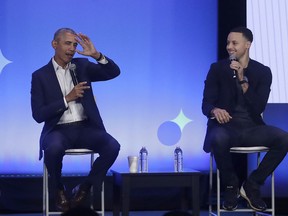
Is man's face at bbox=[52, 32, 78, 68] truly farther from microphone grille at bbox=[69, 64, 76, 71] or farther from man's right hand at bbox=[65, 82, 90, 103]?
man's right hand at bbox=[65, 82, 90, 103]

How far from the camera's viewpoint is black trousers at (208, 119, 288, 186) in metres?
4.51

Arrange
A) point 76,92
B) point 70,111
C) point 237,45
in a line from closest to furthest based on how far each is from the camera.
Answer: point 76,92 → point 70,111 → point 237,45

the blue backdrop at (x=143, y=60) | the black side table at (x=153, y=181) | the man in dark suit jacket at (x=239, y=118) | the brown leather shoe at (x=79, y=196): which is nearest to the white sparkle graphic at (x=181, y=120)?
the blue backdrop at (x=143, y=60)

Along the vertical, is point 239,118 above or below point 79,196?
above

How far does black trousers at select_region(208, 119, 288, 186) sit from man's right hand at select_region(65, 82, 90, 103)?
976 millimetres

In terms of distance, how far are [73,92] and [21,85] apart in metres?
1.31

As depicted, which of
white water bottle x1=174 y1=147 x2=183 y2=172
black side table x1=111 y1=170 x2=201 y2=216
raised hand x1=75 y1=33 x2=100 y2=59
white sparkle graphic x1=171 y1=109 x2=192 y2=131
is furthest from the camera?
white sparkle graphic x1=171 y1=109 x2=192 y2=131

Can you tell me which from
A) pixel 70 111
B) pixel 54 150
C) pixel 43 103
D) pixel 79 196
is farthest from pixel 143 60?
pixel 79 196

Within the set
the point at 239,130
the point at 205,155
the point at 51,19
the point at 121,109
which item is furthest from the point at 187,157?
the point at 51,19

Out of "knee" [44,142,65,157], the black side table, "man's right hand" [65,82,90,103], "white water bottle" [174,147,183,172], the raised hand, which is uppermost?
the raised hand

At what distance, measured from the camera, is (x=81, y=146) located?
460cm

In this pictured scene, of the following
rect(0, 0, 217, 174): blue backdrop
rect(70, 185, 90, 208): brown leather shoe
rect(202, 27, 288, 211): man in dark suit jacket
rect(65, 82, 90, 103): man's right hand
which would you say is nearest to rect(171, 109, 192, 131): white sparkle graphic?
rect(0, 0, 217, 174): blue backdrop

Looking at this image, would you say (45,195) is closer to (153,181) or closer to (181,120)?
(153,181)

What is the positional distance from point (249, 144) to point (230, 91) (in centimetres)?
43
